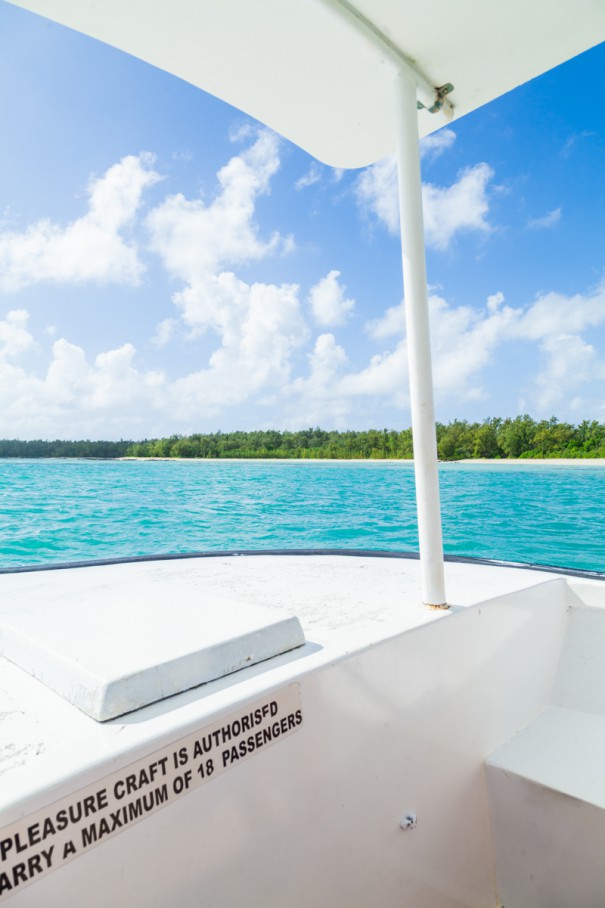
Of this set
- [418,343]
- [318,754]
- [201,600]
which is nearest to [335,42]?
[418,343]

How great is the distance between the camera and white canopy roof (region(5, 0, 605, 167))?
89cm

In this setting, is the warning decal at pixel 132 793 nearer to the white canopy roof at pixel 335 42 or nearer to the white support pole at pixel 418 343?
the white support pole at pixel 418 343

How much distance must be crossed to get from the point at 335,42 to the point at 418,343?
590 mm

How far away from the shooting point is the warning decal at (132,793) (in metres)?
0.42

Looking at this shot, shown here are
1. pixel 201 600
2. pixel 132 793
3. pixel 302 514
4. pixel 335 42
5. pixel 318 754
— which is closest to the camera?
pixel 132 793

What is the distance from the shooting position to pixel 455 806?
92 cm

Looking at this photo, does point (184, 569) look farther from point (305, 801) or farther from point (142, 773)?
point (142, 773)

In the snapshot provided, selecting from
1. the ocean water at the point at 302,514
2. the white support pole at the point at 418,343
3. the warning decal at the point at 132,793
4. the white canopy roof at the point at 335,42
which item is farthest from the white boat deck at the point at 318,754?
the ocean water at the point at 302,514

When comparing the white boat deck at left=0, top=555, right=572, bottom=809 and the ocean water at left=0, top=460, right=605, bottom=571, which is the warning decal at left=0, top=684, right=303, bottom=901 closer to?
the white boat deck at left=0, top=555, right=572, bottom=809

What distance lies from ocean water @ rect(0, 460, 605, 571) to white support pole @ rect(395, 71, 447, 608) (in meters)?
2.86

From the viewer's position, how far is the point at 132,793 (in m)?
0.48

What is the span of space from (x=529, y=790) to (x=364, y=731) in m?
0.46

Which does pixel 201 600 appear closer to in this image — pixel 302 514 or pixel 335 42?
pixel 335 42

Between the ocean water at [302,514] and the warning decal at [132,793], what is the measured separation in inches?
123
